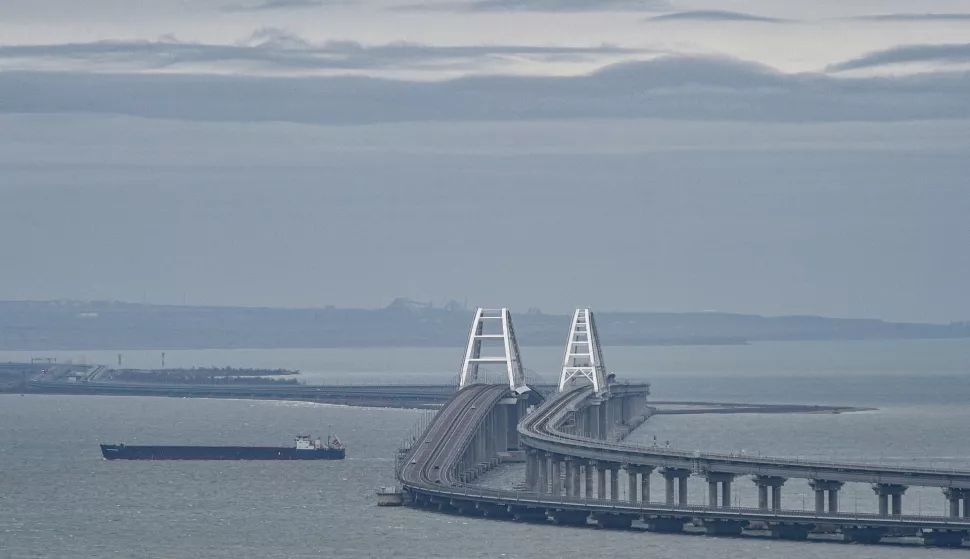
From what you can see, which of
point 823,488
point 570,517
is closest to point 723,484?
point 823,488

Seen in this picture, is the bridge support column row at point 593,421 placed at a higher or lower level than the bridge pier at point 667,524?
higher

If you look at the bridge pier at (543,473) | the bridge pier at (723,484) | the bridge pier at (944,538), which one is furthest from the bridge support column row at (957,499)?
the bridge pier at (543,473)

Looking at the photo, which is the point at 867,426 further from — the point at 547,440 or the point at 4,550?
the point at 4,550

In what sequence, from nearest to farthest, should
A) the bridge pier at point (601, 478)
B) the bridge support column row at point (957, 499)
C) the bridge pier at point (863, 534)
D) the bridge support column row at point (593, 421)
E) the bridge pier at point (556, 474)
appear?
the bridge pier at point (863, 534) < the bridge support column row at point (957, 499) < the bridge pier at point (601, 478) < the bridge pier at point (556, 474) < the bridge support column row at point (593, 421)

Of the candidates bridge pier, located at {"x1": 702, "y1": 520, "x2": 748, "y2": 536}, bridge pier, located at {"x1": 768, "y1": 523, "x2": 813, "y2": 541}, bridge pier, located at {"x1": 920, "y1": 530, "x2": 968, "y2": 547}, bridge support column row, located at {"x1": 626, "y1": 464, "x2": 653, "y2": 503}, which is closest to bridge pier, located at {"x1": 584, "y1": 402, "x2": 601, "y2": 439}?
bridge support column row, located at {"x1": 626, "y1": 464, "x2": 653, "y2": 503}

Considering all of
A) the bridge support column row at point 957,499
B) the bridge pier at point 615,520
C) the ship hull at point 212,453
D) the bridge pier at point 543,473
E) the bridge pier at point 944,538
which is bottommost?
the bridge pier at point 944,538

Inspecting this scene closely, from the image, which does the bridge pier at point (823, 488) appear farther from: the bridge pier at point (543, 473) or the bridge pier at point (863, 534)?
the bridge pier at point (543, 473)

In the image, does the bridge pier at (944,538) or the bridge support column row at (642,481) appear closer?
the bridge pier at (944,538)

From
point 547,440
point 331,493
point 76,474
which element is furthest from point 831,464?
point 76,474
